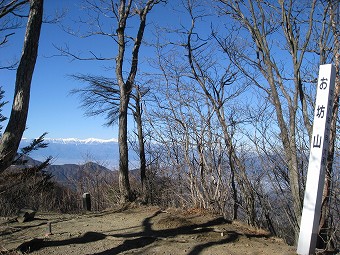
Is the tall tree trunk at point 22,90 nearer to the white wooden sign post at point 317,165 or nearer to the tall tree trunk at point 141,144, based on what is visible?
the white wooden sign post at point 317,165

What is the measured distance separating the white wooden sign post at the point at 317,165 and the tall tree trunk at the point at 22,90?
12.9ft

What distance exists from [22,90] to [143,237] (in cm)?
302

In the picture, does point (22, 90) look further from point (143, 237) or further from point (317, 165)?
point (317, 165)

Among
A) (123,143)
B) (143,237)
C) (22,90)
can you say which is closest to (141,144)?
(123,143)

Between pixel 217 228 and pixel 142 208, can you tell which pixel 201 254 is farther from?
pixel 142 208

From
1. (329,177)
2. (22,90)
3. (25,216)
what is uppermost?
(22,90)

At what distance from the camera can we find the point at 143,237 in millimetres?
5961

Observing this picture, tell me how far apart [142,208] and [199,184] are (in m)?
1.92

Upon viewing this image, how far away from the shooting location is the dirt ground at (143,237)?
5.31m

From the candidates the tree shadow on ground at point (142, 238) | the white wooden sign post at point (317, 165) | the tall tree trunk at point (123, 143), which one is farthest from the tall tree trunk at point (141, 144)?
the white wooden sign post at point (317, 165)

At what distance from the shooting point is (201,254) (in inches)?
198

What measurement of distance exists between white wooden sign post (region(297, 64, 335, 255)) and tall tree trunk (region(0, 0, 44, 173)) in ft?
12.9

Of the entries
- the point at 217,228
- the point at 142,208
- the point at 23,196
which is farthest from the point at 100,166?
the point at 217,228

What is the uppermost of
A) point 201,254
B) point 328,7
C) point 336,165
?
point 328,7
